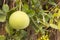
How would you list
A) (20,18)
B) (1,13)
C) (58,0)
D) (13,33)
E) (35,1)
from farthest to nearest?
(58,0) < (35,1) < (13,33) < (1,13) < (20,18)

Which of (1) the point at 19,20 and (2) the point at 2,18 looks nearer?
(1) the point at 19,20

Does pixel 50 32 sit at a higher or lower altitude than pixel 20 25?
lower

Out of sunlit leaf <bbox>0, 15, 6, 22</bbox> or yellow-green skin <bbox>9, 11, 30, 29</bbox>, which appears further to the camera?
sunlit leaf <bbox>0, 15, 6, 22</bbox>

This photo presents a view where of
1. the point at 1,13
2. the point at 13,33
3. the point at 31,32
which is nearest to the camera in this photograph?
the point at 1,13

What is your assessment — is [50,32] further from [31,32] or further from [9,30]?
[9,30]

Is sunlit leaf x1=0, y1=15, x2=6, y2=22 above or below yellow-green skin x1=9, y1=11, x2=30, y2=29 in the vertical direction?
below

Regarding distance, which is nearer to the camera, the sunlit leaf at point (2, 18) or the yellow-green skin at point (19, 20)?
the yellow-green skin at point (19, 20)

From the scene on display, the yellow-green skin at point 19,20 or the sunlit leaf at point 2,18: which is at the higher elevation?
the yellow-green skin at point 19,20

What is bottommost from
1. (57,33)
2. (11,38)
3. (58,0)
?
(57,33)

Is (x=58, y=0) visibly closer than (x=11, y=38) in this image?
No

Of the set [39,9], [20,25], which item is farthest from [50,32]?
[20,25]
